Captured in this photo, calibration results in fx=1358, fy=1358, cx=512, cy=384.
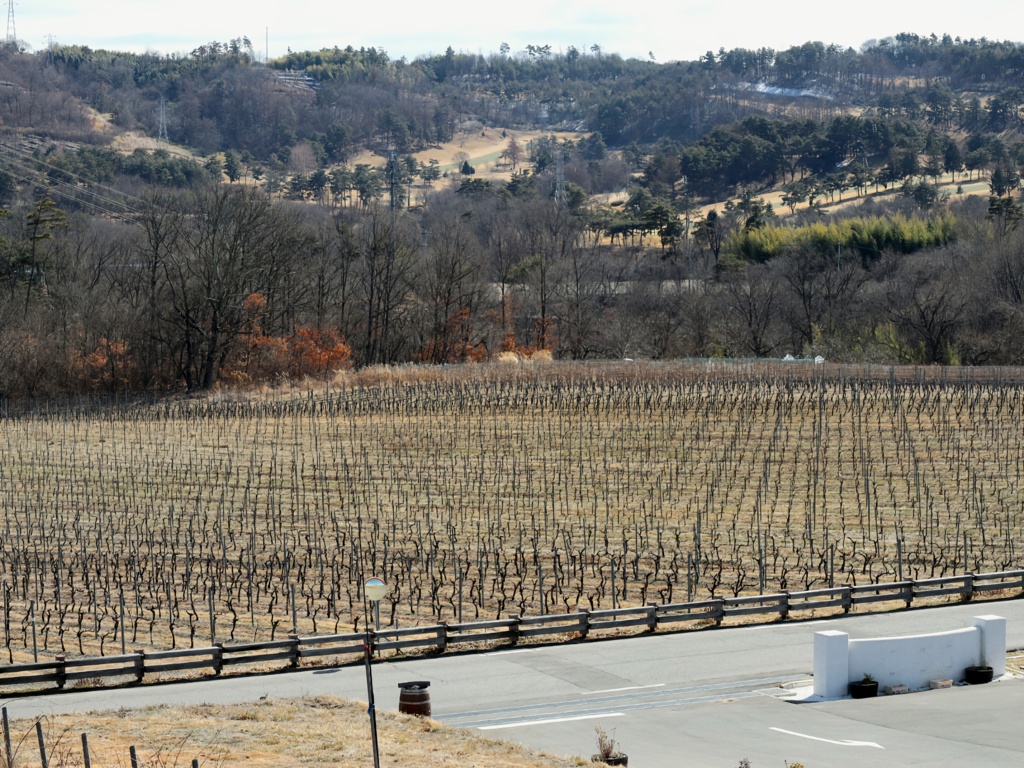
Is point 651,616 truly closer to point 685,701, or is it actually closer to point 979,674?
point 685,701

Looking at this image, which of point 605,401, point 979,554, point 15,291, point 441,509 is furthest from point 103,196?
point 979,554

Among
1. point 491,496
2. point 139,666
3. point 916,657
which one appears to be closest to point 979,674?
point 916,657

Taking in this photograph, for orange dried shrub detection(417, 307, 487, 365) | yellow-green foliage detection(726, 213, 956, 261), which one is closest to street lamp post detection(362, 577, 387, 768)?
orange dried shrub detection(417, 307, 487, 365)

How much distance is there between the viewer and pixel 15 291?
2987 inches

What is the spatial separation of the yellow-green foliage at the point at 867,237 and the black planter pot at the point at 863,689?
83.9 meters

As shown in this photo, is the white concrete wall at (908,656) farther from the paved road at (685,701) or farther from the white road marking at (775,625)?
the white road marking at (775,625)

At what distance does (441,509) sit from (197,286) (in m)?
36.7

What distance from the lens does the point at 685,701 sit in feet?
61.6

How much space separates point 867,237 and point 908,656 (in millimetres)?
87119

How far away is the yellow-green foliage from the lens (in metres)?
102

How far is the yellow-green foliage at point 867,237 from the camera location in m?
102

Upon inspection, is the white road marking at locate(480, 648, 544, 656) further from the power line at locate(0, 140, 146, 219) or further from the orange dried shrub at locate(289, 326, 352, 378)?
the power line at locate(0, 140, 146, 219)

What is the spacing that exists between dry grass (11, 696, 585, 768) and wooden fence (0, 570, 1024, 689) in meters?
1.72

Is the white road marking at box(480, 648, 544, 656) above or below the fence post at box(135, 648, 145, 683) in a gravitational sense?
below
